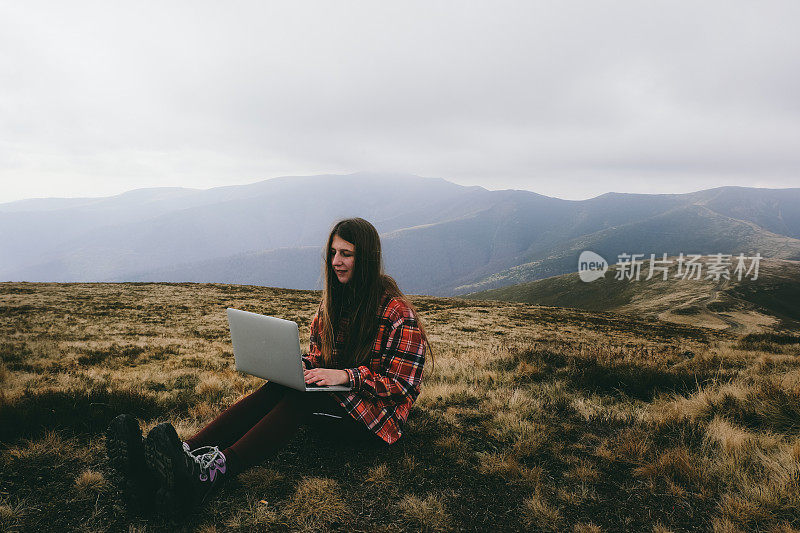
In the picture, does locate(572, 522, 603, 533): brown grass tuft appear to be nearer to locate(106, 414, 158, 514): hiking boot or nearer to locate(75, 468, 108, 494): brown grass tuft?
locate(106, 414, 158, 514): hiking boot

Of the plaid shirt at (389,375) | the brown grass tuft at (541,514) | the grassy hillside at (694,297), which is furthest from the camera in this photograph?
the grassy hillside at (694,297)

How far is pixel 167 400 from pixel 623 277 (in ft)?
453

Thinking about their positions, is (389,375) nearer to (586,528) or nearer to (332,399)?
(332,399)

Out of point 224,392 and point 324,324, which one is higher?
point 324,324

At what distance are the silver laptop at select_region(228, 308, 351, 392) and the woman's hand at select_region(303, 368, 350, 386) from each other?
48 mm

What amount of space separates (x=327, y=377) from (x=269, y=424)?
2.55ft

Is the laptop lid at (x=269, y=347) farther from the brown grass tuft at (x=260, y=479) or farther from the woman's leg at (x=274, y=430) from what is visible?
the brown grass tuft at (x=260, y=479)

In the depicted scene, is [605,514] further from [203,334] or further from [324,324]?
[203,334]

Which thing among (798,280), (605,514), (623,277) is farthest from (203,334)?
(798,280)

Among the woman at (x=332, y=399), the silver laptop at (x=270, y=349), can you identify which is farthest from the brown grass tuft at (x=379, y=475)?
the silver laptop at (x=270, y=349)

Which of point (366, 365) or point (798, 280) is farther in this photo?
point (798, 280)

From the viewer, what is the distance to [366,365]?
3.82 metres

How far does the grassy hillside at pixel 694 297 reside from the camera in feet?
219

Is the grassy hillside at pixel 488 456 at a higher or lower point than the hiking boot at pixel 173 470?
lower
